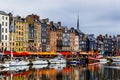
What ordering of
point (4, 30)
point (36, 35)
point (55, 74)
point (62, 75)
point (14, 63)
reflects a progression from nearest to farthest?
point (62, 75), point (55, 74), point (14, 63), point (4, 30), point (36, 35)

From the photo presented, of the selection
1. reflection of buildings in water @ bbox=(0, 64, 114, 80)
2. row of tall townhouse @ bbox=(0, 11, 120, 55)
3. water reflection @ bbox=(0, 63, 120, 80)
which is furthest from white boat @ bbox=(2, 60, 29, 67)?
reflection of buildings in water @ bbox=(0, 64, 114, 80)

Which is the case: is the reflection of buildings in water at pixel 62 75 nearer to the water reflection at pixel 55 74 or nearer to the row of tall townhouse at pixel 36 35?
the water reflection at pixel 55 74

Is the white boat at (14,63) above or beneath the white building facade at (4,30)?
beneath

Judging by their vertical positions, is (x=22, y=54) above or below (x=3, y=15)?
below

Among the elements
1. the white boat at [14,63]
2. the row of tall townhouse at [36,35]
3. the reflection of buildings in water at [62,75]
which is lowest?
the reflection of buildings in water at [62,75]

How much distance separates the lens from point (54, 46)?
157 metres

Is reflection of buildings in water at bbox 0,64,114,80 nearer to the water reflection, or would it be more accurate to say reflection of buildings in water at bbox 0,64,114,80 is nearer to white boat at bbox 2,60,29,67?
the water reflection

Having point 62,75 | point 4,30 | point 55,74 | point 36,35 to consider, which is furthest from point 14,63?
point 36,35

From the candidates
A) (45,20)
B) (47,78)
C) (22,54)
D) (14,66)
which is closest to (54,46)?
(45,20)

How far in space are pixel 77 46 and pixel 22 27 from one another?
168ft

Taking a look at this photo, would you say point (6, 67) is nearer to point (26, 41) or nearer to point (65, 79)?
point (65, 79)

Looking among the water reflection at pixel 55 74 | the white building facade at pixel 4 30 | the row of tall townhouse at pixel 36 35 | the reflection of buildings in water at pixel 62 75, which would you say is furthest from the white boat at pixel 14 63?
the white building facade at pixel 4 30

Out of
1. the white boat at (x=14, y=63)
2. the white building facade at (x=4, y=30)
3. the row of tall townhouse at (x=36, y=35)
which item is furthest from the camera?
the row of tall townhouse at (x=36, y=35)

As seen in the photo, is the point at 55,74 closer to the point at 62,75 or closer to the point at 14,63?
the point at 62,75
